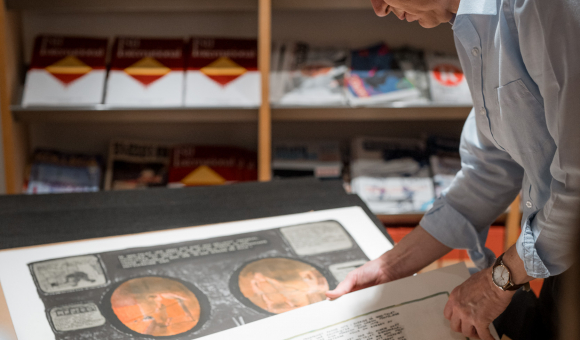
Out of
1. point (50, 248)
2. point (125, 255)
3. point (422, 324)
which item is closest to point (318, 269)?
point (422, 324)

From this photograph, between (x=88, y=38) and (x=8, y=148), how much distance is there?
56 centimetres

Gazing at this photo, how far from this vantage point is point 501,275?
0.69 metres

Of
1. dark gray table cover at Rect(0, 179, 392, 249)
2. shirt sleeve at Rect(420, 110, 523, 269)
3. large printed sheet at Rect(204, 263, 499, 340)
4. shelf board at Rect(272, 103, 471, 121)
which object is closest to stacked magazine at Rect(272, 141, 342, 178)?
shelf board at Rect(272, 103, 471, 121)

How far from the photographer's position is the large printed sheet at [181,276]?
0.71 metres

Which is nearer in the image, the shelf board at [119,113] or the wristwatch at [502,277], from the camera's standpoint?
the wristwatch at [502,277]

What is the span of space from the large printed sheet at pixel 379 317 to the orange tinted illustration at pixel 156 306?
10 cm

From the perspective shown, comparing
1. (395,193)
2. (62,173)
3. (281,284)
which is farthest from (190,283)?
(62,173)

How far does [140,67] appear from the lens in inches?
78.6

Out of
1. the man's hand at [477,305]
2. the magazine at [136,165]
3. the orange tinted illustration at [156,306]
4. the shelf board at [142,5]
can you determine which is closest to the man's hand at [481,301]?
the man's hand at [477,305]

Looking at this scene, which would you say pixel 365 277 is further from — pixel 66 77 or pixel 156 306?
pixel 66 77

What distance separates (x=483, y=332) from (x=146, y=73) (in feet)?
5.42

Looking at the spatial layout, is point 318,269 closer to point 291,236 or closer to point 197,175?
point 291,236

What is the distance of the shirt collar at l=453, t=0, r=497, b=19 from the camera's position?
63 cm

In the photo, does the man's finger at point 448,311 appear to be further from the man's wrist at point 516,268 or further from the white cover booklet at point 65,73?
the white cover booklet at point 65,73
